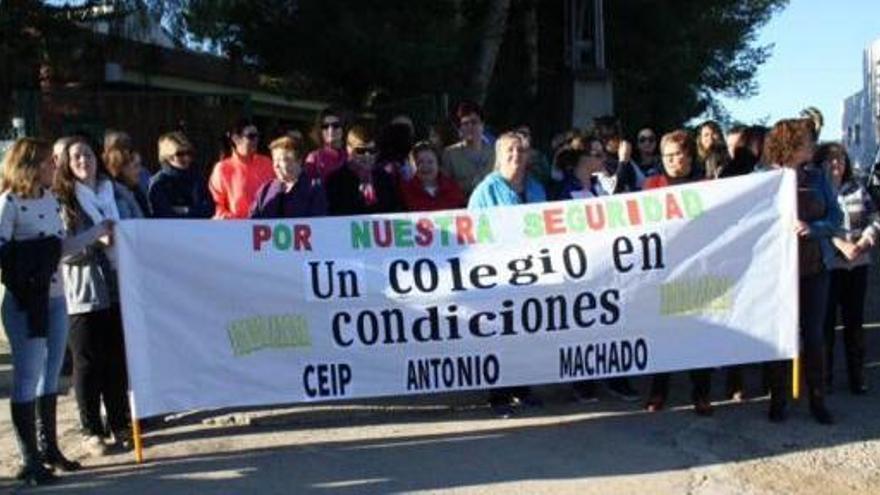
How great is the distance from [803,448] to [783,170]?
168cm

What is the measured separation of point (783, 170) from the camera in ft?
23.6

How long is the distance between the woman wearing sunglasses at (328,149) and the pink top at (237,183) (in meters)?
0.33

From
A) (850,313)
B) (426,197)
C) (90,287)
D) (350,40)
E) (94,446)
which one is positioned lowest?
(94,446)

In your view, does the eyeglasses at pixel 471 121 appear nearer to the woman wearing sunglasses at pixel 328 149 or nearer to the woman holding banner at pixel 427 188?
the woman holding banner at pixel 427 188

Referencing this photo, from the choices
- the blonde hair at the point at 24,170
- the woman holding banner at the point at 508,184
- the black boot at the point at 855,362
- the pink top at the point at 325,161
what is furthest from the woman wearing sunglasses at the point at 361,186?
the black boot at the point at 855,362

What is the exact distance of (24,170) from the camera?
614 centimetres

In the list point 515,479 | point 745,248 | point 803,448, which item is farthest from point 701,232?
point 515,479

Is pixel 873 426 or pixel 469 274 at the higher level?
pixel 469 274

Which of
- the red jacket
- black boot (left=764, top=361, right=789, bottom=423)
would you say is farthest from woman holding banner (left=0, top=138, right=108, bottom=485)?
black boot (left=764, top=361, right=789, bottom=423)

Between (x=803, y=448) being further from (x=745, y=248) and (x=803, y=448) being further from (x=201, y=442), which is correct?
(x=201, y=442)

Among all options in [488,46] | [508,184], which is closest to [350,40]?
[488,46]

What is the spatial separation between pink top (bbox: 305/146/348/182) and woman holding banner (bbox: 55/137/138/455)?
159 cm

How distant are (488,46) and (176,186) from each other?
11215mm

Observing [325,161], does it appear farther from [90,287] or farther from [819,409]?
[819,409]
